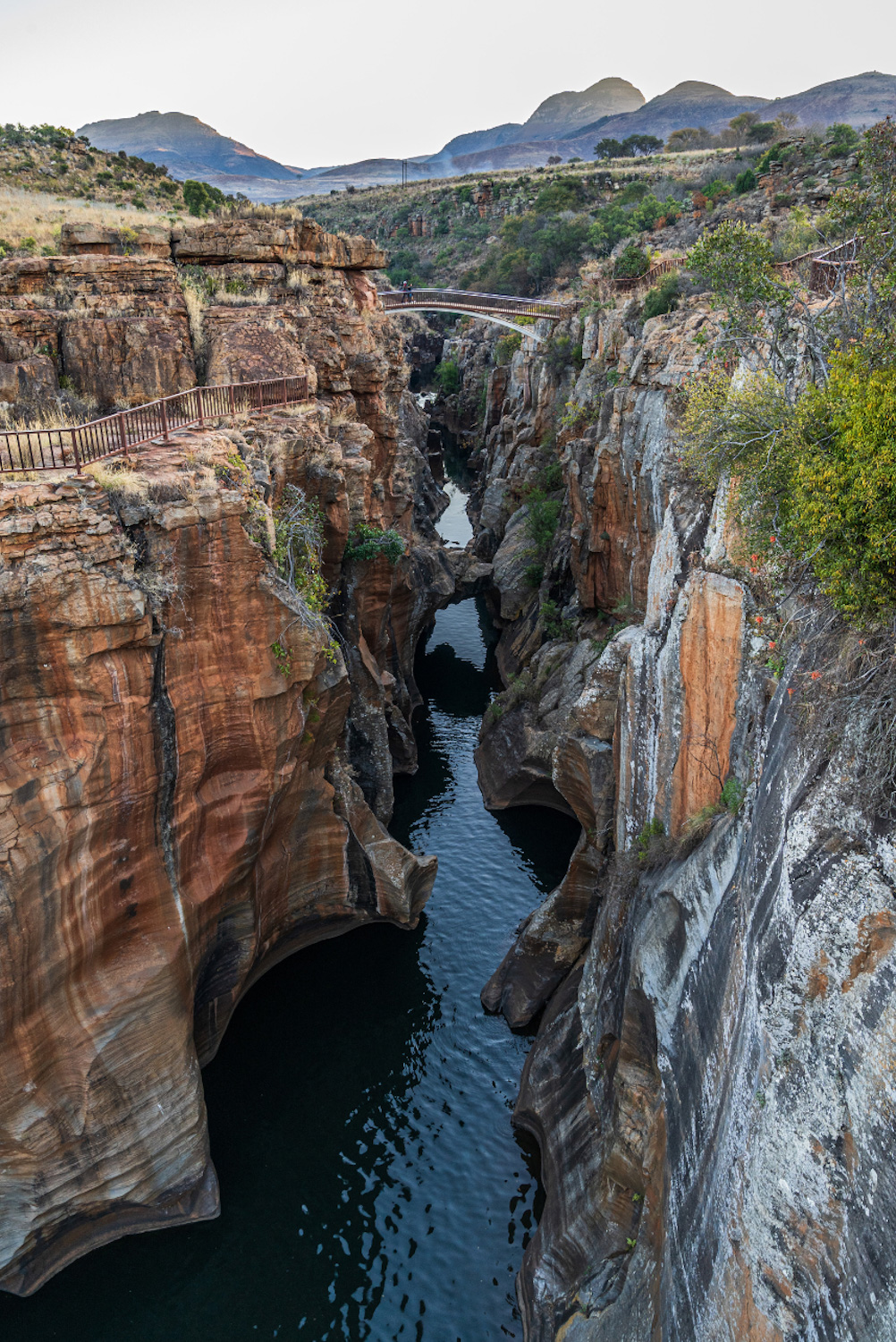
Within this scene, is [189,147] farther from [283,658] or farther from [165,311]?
[283,658]

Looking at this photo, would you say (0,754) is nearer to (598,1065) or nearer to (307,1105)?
(307,1105)

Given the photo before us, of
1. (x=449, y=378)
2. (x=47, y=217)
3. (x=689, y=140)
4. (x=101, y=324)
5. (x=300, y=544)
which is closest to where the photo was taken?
(x=300, y=544)

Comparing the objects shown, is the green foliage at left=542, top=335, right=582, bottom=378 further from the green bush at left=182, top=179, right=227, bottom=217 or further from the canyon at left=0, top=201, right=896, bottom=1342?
the green bush at left=182, top=179, right=227, bottom=217

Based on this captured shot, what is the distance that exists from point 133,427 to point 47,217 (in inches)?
607

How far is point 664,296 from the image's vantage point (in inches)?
1092

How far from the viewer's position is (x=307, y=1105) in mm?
17750

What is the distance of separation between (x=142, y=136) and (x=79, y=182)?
570ft

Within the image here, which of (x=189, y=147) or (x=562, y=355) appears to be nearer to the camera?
(x=562, y=355)

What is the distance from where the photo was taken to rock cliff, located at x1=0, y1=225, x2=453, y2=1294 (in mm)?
12906

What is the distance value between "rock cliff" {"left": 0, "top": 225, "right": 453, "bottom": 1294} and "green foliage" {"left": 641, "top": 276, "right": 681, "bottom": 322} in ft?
41.4

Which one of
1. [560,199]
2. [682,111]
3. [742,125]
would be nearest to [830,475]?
[560,199]

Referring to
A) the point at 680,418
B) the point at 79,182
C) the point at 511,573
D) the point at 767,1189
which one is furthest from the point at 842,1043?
the point at 79,182

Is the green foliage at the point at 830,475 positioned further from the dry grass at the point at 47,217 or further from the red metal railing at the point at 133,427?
the dry grass at the point at 47,217

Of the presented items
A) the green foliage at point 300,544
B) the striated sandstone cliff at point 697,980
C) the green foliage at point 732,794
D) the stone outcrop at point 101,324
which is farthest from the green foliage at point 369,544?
the green foliage at point 732,794
